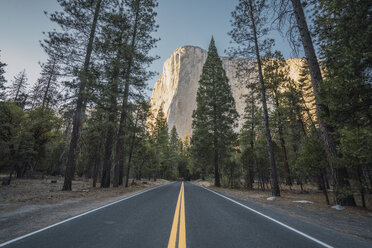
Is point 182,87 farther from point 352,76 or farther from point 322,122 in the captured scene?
point 352,76

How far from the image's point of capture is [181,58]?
13588 cm

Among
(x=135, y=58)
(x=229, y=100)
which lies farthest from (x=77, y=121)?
(x=229, y=100)

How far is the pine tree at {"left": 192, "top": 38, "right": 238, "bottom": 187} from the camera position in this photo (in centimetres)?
2138

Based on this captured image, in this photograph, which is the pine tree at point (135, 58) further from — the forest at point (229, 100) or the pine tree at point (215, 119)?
the pine tree at point (215, 119)

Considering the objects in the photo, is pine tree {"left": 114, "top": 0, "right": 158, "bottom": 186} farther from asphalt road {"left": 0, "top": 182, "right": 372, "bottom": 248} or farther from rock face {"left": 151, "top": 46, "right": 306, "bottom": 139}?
rock face {"left": 151, "top": 46, "right": 306, "bottom": 139}

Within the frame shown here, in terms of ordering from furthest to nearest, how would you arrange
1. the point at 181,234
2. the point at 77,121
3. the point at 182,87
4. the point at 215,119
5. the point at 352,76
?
the point at 182,87
the point at 215,119
the point at 77,121
the point at 352,76
the point at 181,234

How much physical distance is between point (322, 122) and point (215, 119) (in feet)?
46.0

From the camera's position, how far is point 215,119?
22.2 meters

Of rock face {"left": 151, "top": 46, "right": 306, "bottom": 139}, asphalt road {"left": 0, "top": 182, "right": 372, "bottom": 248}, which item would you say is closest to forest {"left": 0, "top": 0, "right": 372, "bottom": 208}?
asphalt road {"left": 0, "top": 182, "right": 372, "bottom": 248}

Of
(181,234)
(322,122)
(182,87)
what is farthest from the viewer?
(182,87)

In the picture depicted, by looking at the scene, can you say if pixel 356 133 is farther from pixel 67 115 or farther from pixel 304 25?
pixel 67 115

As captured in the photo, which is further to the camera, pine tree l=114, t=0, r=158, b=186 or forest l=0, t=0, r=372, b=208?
pine tree l=114, t=0, r=158, b=186

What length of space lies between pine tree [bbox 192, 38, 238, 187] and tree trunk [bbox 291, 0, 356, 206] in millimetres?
12845

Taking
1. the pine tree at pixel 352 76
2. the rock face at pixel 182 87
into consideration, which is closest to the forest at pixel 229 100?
the pine tree at pixel 352 76
